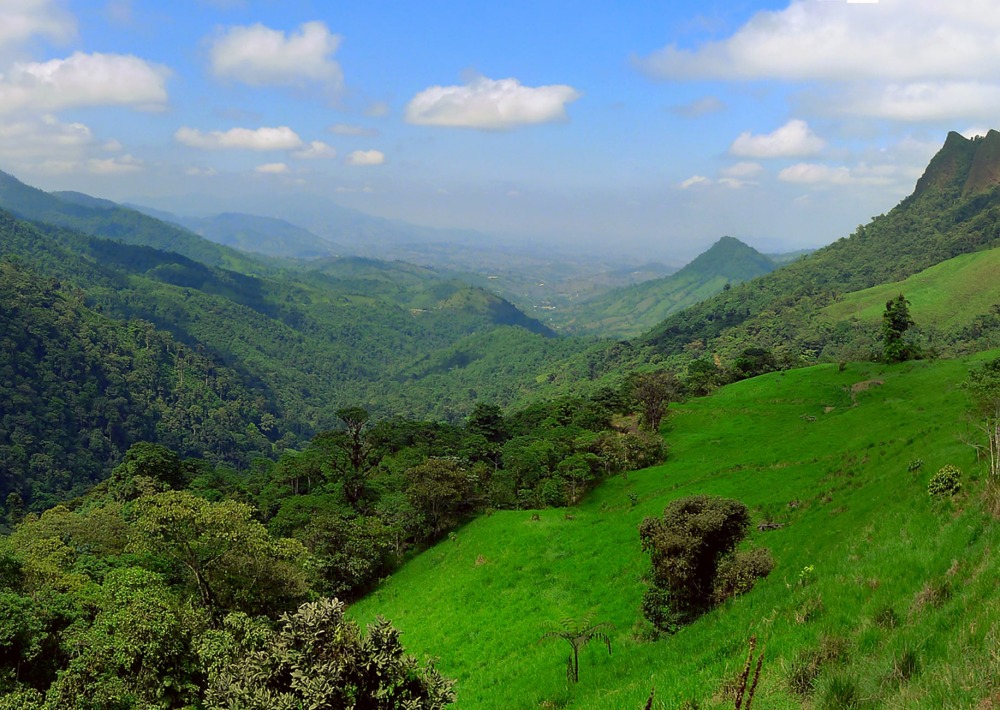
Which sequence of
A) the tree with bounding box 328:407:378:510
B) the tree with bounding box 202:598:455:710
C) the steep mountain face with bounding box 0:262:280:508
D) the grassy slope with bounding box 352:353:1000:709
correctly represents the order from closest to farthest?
1. the grassy slope with bounding box 352:353:1000:709
2. the tree with bounding box 202:598:455:710
3. the tree with bounding box 328:407:378:510
4. the steep mountain face with bounding box 0:262:280:508

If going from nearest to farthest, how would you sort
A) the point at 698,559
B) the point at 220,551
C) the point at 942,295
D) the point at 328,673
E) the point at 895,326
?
the point at 328,673
the point at 698,559
the point at 220,551
the point at 895,326
the point at 942,295

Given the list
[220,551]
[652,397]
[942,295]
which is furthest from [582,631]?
[942,295]

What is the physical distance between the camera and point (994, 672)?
20.8 ft

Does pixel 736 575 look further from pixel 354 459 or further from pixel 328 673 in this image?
pixel 354 459

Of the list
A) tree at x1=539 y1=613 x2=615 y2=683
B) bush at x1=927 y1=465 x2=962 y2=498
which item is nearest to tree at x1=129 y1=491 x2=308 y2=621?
tree at x1=539 y1=613 x2=615 y2=683

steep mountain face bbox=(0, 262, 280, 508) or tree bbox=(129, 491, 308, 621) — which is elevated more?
tree bbox=(129, 491, 308, 621)

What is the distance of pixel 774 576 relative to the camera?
19.2m

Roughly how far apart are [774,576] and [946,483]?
6177 millimetres

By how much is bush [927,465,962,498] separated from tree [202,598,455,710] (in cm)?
1646

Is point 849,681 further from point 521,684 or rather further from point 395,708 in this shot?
point 521,684

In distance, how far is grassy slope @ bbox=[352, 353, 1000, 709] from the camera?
9.10 metres

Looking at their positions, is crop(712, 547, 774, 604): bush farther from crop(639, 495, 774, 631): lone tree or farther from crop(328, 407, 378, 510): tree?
crop(328, 407, 378, 510): tree

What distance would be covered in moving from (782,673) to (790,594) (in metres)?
5.61

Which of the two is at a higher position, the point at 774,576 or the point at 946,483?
the point at 946,483
